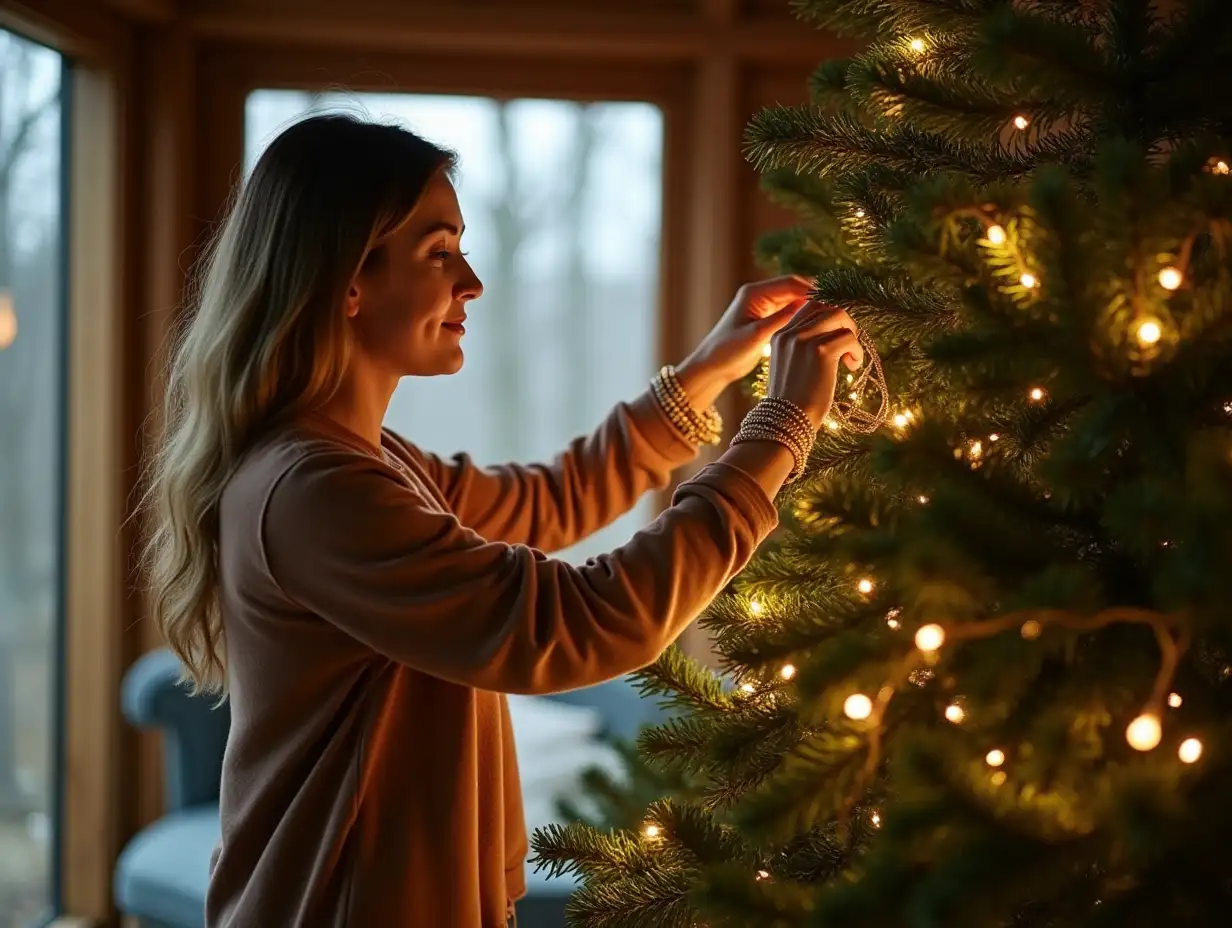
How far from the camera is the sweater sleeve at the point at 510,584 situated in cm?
91

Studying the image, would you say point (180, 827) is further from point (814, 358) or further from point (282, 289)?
point (814, 358)

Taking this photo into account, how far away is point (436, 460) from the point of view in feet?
4.47

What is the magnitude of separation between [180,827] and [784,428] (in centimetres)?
187

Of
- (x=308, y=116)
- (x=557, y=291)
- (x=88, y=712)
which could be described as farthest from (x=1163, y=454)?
(x=88, y=712)

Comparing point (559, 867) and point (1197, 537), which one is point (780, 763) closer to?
point (559, 867)

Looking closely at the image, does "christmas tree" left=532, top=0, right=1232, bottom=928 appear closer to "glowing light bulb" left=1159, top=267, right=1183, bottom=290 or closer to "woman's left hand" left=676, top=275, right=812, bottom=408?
"glowing light bulb" left=1159, top=267, right=1183, bottom=290

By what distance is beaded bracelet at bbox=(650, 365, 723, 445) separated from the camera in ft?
4.27

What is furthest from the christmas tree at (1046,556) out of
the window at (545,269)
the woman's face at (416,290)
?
the window at (545,269)

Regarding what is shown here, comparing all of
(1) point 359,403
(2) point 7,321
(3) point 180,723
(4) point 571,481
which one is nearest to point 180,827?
(3) point 180,723

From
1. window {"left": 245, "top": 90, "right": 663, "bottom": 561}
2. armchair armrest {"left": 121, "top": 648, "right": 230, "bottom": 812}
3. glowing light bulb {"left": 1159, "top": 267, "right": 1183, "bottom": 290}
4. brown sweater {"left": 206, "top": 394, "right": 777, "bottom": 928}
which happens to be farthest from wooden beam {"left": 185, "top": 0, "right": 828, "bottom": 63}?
glowing light bulb {"left": 1159, "top": 267, "right": 1183, "bottom": 290}

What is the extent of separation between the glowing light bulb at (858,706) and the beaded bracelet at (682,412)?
62cm

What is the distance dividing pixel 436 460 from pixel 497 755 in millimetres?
394

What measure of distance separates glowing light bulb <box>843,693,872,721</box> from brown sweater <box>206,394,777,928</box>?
0.22m

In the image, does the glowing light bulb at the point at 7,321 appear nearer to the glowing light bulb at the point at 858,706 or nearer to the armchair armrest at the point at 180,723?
the armchair armrest at the point at 180,723
